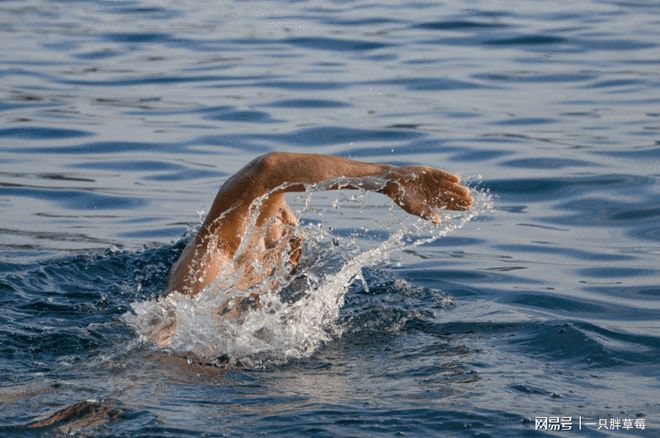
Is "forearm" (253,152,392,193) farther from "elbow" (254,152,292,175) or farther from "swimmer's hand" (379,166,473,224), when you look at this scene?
"swimmer's hand" (379,166,473,224)

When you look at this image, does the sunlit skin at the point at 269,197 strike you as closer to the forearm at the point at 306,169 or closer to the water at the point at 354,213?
the forearm at the point at 306,169

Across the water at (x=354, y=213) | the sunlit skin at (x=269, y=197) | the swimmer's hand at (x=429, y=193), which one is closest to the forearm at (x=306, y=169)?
the sunlit skin at (x=269, y=197)

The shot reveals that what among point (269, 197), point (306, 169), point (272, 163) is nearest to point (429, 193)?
point (306, 169)

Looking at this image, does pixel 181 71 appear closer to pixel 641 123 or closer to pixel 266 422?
pixel 641 123

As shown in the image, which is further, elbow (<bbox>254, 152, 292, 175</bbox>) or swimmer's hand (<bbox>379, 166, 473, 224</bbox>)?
elbow (<bbox>254, 152, 292, 175</bbox>)

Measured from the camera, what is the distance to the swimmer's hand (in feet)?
18.6

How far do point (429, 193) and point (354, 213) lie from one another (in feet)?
11.3

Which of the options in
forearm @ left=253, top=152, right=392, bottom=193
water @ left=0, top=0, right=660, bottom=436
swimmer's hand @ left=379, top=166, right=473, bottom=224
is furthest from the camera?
forearm @ left=253, top=152, right=392, bottom=193

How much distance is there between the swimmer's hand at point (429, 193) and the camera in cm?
567

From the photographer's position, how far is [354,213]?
9.12 m

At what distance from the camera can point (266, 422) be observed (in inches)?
184

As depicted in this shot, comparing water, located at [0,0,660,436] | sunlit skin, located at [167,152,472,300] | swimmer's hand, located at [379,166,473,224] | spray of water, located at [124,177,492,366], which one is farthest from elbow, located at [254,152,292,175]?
water, located at [0,0,660,436]

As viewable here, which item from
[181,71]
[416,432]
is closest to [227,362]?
[416,432]

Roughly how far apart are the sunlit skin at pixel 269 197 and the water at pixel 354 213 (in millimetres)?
348
